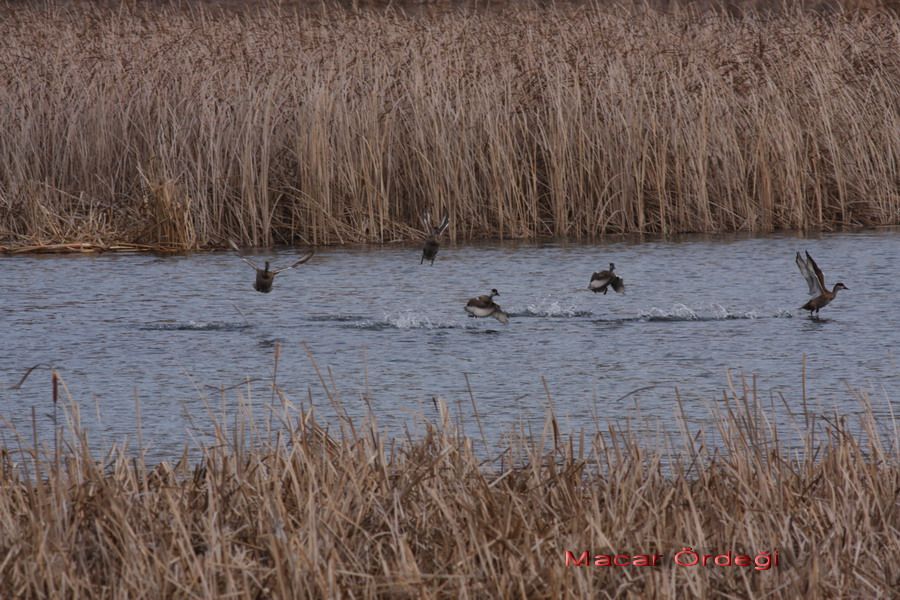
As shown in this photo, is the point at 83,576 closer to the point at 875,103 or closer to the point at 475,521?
the point at 475,521

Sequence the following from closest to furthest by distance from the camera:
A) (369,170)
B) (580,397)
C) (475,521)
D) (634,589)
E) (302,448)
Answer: (634,589), (475,521), (302,448), (580,397), (369,170)

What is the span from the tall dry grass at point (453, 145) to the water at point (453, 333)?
2.11 ft

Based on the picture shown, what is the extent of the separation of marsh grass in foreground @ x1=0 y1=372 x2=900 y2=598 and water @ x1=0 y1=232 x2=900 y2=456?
1.73 feet

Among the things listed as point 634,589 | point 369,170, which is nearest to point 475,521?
point 634,589

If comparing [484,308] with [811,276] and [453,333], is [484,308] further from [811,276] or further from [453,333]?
[811,276]

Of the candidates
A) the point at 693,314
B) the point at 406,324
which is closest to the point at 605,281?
the point at 693,314

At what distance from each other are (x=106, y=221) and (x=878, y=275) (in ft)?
24.0

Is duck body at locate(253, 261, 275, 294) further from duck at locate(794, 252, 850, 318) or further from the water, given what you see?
duck at locate(794, 252, 850, 318)

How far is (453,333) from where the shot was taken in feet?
33.2

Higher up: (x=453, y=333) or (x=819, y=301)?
(x=819, y=301)

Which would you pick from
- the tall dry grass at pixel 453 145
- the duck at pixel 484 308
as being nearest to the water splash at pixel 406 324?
the duck at pixel 484 308

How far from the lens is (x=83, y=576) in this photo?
4379 mm

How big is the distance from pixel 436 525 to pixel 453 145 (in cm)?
1046

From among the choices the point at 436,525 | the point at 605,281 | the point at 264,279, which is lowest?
the point at 436,525
